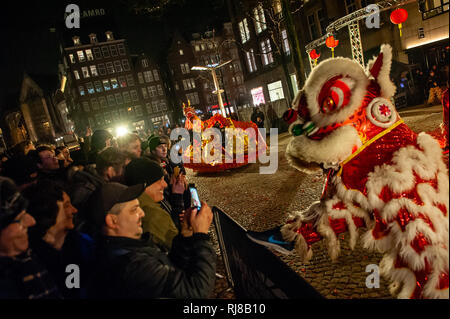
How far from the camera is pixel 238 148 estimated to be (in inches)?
377

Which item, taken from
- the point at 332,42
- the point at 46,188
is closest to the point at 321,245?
the point at 46,188

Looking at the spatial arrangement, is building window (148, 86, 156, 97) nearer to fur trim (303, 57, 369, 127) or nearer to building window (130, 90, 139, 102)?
building window (130, 90, 139, 102)

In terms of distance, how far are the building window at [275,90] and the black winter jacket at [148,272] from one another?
22.3m

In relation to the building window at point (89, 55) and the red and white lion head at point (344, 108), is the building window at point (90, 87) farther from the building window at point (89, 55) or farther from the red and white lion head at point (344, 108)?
the red and white lion head at point (344, 108)

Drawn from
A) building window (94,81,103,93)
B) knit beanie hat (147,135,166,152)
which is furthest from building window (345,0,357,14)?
building window (94,81,103,93)

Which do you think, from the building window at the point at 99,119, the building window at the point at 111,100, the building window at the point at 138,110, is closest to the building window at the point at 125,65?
the building window at the point at 111,100

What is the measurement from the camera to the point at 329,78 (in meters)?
2.24

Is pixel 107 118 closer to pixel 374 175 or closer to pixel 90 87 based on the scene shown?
pixel 90 87

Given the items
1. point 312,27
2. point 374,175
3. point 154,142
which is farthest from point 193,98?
point 374,175

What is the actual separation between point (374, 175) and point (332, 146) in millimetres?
371

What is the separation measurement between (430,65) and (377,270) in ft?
50.9

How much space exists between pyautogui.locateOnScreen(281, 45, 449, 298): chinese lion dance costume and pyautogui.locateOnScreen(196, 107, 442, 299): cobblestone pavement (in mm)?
536

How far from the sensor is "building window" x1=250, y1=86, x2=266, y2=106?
2623cm

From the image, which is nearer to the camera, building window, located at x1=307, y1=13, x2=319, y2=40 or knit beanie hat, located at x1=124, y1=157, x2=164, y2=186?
knit beanie hat, located at x1=124, y1=157, x2=164, y2=186
